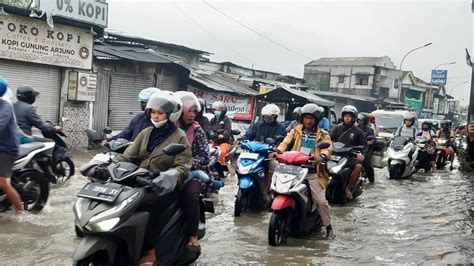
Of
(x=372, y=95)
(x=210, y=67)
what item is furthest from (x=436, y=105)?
(x=210, y=67)

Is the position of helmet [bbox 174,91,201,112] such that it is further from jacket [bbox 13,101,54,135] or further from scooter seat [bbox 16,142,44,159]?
jacket [bbox 13,101,54,135]

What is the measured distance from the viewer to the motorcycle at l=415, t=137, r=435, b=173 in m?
12.8

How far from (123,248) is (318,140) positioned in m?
3.15

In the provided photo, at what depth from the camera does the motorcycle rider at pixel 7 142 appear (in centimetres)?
521

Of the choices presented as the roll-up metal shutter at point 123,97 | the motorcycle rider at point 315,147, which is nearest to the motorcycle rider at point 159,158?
the motorcycle rider at point 315,147

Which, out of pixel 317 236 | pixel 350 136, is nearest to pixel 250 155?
pixel 317 236

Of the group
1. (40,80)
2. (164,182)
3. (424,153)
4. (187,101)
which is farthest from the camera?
(424,153)

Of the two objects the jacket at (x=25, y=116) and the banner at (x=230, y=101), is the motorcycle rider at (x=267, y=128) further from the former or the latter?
the banner at (x=230, y=101)

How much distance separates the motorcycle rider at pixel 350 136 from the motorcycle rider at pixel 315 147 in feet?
6.95

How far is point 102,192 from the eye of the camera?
3.41 meters

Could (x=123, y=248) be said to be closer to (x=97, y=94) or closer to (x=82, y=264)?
(x=82, y=264)

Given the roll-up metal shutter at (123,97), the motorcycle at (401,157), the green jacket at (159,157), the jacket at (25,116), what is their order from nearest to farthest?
the green jacket at (159,157) → the jacket at (25,116) → the motorcycle at (401,157) → the roll-up metal shutter at (123,97)

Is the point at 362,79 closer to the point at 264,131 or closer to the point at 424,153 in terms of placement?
the point at 424,153

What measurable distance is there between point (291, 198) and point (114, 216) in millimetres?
2563
